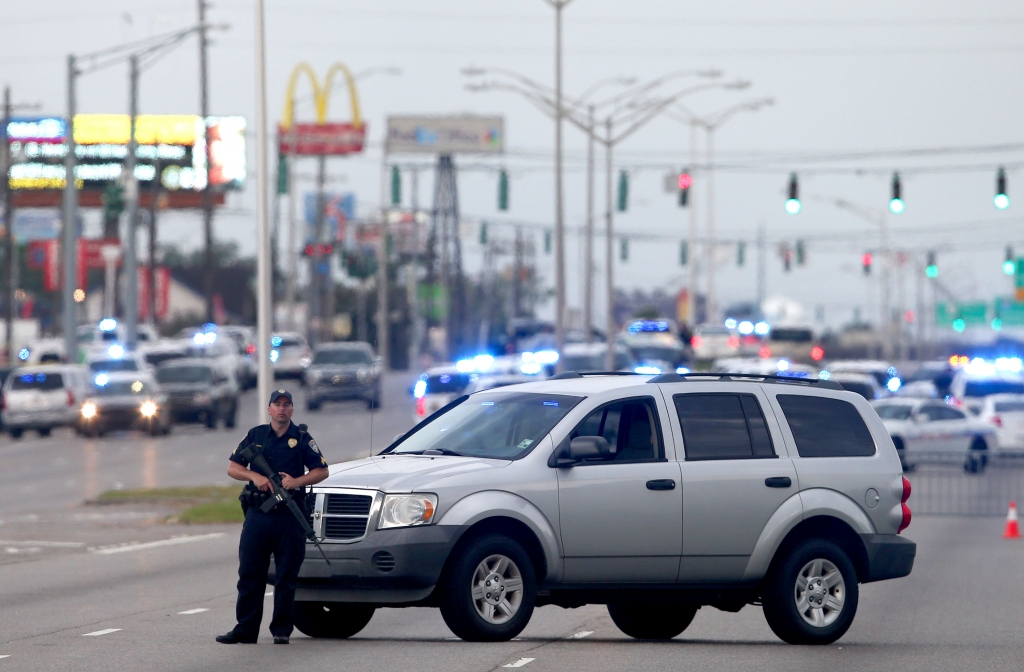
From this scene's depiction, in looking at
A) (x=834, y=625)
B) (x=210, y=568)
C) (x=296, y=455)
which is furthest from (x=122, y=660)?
(x=210, y=568)

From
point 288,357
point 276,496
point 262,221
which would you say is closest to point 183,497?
point 262,221

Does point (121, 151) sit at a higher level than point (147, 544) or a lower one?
higher

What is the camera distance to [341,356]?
161 ft

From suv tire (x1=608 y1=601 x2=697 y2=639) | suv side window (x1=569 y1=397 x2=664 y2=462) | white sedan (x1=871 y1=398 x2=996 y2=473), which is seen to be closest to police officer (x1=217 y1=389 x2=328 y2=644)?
suv side window (x1=569 y1=397 x2=664 y2=462)

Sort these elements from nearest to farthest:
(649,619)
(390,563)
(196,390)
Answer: (390,563), (649,619), (196,390)

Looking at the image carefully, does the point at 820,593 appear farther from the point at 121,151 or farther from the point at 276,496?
the point at 121,151

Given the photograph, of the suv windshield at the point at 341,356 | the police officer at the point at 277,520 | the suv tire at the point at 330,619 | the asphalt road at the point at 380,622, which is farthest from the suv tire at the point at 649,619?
the suv windshield at the point at 341,356

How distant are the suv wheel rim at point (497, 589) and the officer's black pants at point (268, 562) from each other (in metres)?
1.15

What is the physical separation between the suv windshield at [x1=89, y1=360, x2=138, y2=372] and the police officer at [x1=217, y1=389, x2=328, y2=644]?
35474mm

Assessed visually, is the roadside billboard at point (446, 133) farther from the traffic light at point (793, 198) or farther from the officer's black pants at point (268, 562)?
the officer's black pants at point (268, 562)

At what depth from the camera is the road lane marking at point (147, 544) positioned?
20.1 meters

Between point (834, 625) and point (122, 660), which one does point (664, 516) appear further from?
point (122, 660)

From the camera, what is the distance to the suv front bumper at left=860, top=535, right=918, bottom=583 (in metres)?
11.9

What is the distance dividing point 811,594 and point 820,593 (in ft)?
0.25
